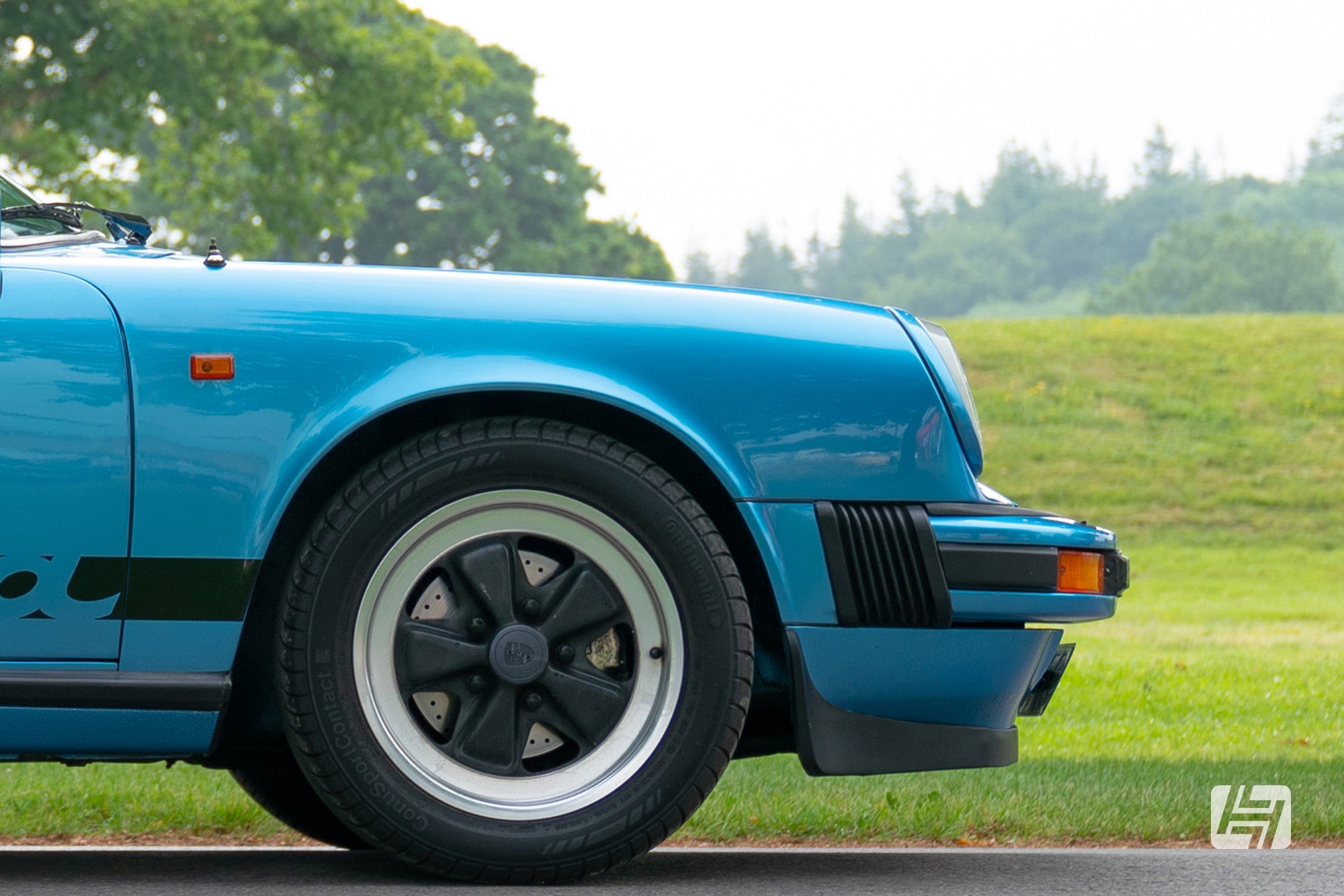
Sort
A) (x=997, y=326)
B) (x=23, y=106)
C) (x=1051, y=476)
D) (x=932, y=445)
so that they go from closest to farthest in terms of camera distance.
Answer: (x=932, y=445) < (x=23, y=106) < (x=1051, y=476) < (x=997, y=326)

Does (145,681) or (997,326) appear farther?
(997,326)

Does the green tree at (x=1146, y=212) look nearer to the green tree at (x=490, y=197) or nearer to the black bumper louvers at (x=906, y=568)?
the green tree at (x=490, y=197)

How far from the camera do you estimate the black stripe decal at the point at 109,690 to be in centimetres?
288

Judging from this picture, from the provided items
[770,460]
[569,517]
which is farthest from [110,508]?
[770,460]

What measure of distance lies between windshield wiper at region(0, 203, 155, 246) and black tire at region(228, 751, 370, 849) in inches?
52.2

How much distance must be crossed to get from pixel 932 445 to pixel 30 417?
1759mm

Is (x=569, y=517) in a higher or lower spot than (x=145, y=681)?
higher

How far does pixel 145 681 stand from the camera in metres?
2.90

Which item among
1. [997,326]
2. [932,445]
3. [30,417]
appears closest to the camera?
[30,417]

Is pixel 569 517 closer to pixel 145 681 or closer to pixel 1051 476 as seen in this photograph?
pixel 145 681

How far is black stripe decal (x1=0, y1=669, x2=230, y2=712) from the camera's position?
9.46 ft

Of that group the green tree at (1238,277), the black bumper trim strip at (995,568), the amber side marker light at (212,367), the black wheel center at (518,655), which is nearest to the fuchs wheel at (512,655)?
the black wheel center at (518,655)

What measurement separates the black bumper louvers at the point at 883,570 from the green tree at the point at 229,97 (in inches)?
674

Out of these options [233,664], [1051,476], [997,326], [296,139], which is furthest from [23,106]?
[233,664]
